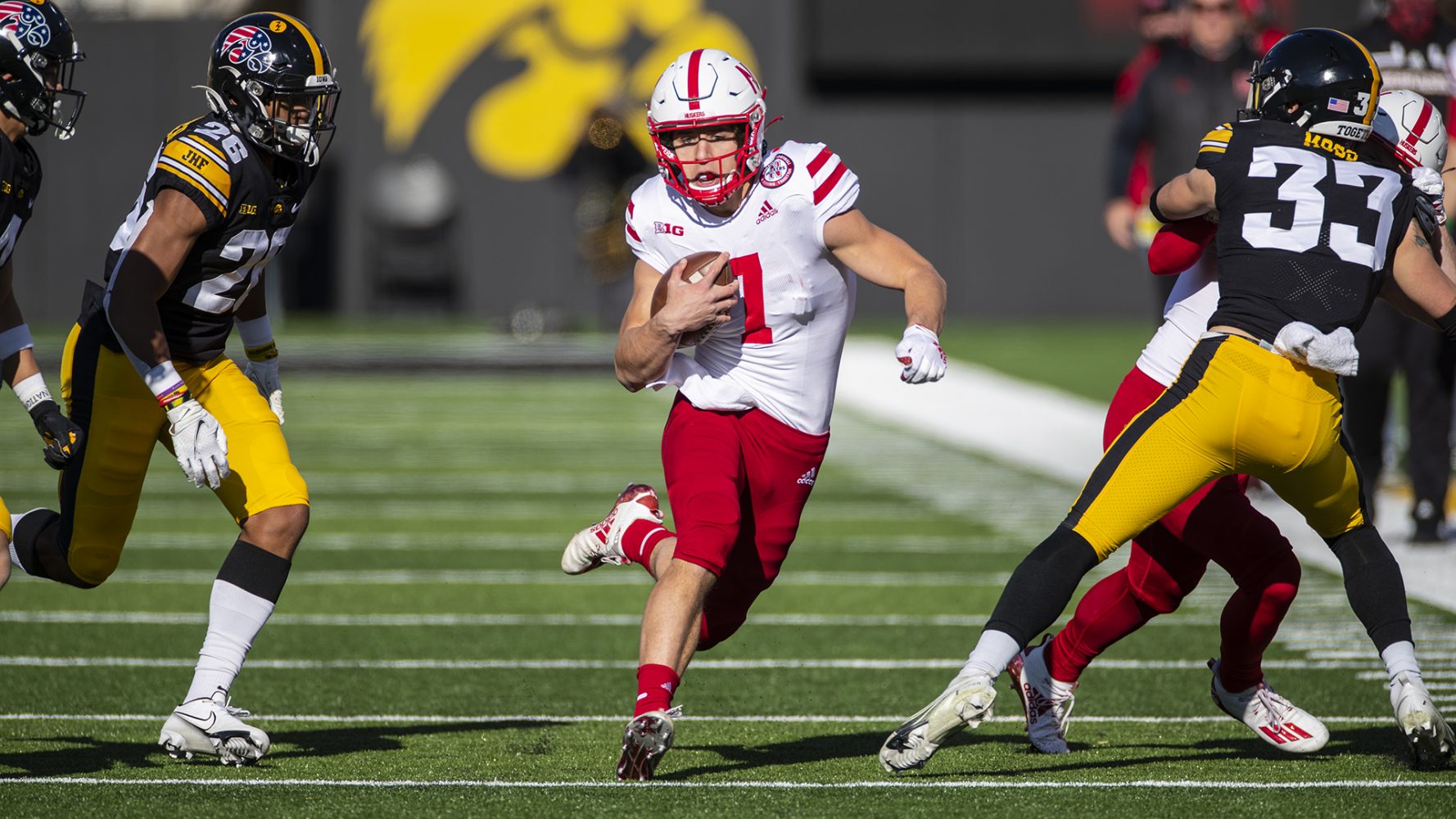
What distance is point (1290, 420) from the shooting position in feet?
13.5

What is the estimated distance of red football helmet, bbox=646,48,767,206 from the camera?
4.44 meters

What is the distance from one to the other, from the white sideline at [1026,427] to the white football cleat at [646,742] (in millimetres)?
3517

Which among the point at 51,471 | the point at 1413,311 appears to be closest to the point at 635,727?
the point at 1413,311

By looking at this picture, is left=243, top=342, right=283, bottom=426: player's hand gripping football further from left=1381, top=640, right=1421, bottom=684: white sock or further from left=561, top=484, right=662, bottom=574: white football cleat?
left=1381, top=640, right=1421, bottom=684: white sock

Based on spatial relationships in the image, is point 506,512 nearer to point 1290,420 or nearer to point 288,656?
point 288,656

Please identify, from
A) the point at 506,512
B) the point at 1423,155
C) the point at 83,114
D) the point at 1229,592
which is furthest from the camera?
the point at 83,114

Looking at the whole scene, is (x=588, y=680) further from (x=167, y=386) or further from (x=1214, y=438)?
(x=1214, y=438)

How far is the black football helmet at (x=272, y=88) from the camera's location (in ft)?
15.0

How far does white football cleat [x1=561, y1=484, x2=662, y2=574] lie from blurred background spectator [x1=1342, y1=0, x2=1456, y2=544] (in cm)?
371

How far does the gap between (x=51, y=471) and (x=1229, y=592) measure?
21.3ft

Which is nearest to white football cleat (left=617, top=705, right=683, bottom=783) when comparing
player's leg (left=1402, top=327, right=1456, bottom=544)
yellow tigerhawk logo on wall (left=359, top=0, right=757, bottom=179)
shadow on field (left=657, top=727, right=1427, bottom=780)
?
shadow on field (left=657, top=727, right=1427, bottom=780)

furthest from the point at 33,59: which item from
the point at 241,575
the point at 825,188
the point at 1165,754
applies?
the point at 1165,754

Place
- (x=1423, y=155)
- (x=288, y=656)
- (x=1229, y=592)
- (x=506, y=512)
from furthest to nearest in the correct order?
(x=506, y=512) → (x=1229, y=592) → (x=288, y=656) → (x=1423, y=155)

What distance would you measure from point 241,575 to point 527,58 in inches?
696
